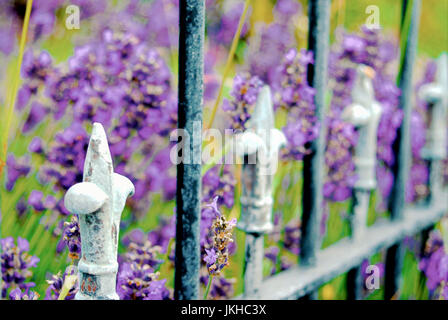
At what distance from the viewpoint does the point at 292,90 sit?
1.41 meters

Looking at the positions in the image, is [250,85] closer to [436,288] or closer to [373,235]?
[373,235]

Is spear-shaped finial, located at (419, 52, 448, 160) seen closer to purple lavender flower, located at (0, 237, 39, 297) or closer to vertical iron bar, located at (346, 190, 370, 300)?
vertical iron bar, located at (346, 190, 370, 300)

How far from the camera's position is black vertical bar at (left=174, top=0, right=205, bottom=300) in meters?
1.01

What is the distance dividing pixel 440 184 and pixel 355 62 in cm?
88

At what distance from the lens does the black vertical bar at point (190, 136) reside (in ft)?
3.32

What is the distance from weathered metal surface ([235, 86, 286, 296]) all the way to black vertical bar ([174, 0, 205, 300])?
0.18 meters

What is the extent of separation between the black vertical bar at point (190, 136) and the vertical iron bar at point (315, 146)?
1.62 ft

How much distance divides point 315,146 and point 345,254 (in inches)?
15.2

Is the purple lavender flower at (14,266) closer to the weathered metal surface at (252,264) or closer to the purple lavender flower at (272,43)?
the weathered metal surface at (252,264)

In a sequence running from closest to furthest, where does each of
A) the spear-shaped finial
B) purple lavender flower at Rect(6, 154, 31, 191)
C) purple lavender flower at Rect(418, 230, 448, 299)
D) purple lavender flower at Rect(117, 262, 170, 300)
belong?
purple lavender flower at Rect(117, 262, 170, 300) < purple lavender flower at Rect(6, 154, 31, 191) < purple lavender flower at Rect(418, 230, 448, 299) < the spear-shaped finial

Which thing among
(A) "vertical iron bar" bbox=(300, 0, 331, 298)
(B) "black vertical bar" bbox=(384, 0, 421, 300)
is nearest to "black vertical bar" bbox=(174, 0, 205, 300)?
(A) "vertical iron bar" bbox=(300, 0, 331, 298)

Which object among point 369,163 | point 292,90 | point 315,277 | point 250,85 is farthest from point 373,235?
point 250,85

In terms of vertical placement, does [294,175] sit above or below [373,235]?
above

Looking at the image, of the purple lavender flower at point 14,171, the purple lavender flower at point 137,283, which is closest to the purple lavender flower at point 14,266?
the purple lavender flower at point 137,283
